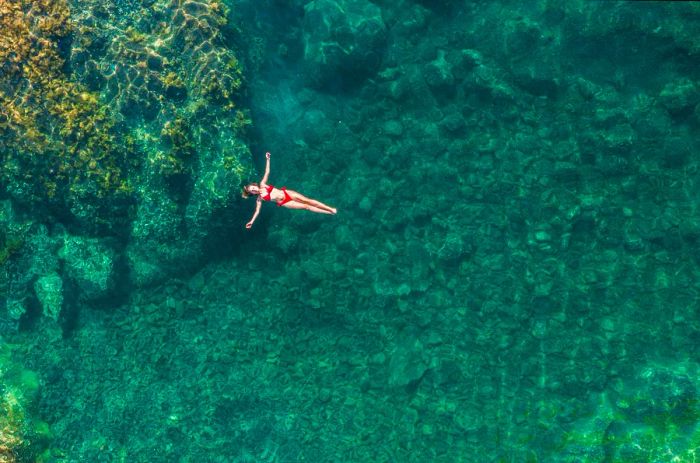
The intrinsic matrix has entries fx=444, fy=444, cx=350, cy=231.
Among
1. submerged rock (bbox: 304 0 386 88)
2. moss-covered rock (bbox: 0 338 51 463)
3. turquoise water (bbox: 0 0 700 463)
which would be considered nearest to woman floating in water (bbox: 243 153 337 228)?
turquoise water (bbox: 0 0 700 463)

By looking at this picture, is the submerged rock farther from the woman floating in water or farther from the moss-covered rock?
the moss-covered rock

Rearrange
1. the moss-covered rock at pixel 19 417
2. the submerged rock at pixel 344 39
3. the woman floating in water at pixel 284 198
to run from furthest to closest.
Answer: the submerged rock at pixel 344 39
the moss-covered rock at pixel 19 417
the woman floating in water at pixel 284 198

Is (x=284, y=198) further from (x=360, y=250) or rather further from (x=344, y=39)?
(x=344, y=39)

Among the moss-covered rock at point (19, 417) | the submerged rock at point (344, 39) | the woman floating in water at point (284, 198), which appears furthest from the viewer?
the submerged rock at point (344, 39)

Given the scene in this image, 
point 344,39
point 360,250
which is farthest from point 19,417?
point 344,39

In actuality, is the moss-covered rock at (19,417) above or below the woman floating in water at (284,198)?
below

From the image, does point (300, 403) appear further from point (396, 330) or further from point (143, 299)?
point (143, 299)

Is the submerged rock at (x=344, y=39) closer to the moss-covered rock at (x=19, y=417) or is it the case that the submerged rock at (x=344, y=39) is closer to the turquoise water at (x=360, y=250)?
the turquoise water at (x=360, y=250)

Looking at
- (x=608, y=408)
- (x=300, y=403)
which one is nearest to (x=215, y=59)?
(x=300, y=403)

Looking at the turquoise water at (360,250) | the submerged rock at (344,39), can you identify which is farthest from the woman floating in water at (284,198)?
the submerged rock at (344,39)

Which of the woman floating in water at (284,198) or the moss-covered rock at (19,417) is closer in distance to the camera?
the woman floating in water at (284,198)
